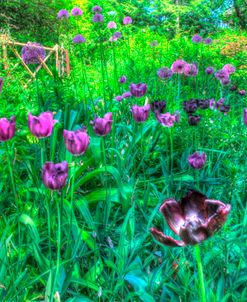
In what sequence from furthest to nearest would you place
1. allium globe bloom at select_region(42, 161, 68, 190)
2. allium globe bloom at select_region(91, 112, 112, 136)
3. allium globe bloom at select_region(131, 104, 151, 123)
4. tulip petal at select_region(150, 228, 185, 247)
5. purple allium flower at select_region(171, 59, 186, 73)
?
purple allium flower at select_region(171, 59, 186, 73) < allium globe bloom at select_region(131, 104, 151, 123) < allium globe bloom at select_region(91, 112, 112, 136) < allium globe bloom at select_region(42, 161, 68, 190) < tulip petal at select_region(150, 228, 185, 247)

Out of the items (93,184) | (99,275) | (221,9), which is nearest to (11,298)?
(99,275)

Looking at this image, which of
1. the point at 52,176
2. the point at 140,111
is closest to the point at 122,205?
the point at 140,111

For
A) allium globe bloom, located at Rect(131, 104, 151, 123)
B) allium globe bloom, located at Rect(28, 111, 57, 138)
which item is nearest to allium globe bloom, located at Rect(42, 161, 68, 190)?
allium globe bloom, located at Rect(28, 111, 57, 138)

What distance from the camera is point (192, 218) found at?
959 millimetres

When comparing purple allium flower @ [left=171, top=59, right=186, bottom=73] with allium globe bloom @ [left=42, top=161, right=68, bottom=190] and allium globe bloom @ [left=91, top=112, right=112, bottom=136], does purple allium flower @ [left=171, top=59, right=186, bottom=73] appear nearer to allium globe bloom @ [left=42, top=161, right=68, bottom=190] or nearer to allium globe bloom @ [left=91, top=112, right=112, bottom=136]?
allium globe bloom @ [left=91, top=112, right=112, bottom=136]

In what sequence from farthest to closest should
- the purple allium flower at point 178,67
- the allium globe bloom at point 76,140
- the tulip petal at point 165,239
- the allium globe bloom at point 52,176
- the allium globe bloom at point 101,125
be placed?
the purple allium flower at point 178,67 → the allium globe bloom at point 101,125 → the allium globe bloom at point 76,140 → the allium globe bloom at point 52,176 → the tulip petal at point 165,239

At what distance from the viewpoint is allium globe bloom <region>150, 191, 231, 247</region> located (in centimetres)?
87

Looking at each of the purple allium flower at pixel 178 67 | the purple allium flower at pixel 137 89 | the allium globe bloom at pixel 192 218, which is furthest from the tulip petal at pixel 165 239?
the purple allium flower at pixel 178 67

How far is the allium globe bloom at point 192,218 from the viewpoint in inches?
34.3

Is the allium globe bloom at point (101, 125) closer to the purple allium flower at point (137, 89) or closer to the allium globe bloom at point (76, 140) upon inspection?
the allium globe bloom at point (76, 140)

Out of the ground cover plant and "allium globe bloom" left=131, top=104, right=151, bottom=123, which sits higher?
"allium globe bloom" left=131, top=104, right=151, bottom=123

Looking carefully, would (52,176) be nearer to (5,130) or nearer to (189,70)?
(5,130)

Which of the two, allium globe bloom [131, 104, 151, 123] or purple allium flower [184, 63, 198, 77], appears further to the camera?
purple allium flower [184, 63, 198, 77]

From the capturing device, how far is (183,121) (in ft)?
9.18
